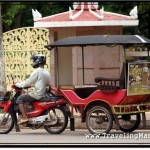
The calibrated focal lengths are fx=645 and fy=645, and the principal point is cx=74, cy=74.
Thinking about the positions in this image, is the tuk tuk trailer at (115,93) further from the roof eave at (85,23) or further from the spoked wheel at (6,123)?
the roof eave at (85,23)

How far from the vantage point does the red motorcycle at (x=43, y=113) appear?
1176 cm

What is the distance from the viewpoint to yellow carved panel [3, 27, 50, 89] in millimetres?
18531

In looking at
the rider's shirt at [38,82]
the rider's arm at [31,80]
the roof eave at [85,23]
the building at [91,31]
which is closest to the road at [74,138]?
the rider's shirt at [38,82]

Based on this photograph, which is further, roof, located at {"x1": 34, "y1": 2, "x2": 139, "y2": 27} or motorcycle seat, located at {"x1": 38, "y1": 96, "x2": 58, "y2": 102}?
roof, located at {"x1": 34, "y1": 2, "x2": 139, "y2": 27}

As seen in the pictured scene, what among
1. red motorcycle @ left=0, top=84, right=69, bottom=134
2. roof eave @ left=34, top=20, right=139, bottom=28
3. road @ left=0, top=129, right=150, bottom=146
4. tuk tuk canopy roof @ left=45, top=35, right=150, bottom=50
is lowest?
road @ left=0, top=129, right=150, bottom=146

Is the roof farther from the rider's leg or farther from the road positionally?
the rider's leg

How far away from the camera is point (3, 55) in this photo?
58.2 feet

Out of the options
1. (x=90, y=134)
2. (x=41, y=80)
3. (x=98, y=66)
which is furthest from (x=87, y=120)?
(x=98, y=66)

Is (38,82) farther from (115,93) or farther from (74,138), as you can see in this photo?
(115,93)

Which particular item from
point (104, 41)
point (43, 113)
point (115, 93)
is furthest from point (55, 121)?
point (104, 41)

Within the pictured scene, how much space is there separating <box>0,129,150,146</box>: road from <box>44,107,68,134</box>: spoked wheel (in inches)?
4.7

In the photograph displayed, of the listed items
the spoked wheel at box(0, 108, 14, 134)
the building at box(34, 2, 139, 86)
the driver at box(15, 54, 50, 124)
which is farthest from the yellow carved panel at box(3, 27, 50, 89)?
the driver at box(15, 54, 50, 124)

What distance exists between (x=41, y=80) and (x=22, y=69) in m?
7.14

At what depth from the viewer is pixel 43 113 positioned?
11.8 meters
